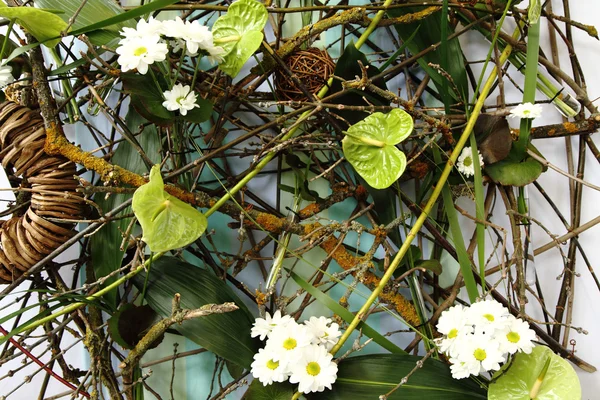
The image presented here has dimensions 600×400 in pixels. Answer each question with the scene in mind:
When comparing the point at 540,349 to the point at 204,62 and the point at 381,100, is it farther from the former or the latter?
the point at 204,62

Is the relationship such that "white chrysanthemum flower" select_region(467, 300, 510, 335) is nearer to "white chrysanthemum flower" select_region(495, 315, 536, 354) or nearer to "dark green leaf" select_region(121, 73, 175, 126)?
"white chrysanthemum flower" select_region(495, 315, 536, 354)

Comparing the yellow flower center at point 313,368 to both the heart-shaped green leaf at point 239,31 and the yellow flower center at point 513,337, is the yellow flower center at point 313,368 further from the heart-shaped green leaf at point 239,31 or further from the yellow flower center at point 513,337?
the heart-shaped green leaf at point 239,31

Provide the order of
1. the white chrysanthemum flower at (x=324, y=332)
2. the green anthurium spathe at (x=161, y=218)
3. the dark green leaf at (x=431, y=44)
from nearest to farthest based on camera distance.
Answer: the green anthurium spathe at (x=161, y=218) → the white chrysanthemum flower at (x=324, y=332) → the dark green leaf at (x=431, y=44)

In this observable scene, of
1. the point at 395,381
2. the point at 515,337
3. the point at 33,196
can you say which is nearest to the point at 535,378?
the point at 515,337

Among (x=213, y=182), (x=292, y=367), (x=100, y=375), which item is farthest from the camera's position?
(x=213, y=182)

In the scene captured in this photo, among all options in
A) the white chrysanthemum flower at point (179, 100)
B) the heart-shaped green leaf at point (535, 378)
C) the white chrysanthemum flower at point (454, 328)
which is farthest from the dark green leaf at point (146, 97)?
the heart-shaped green leaf at point (535, 378)

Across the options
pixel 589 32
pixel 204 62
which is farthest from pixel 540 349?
pixel 204 62

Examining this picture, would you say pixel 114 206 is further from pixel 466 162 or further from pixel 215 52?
pixel 466 162

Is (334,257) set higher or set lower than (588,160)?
lower
